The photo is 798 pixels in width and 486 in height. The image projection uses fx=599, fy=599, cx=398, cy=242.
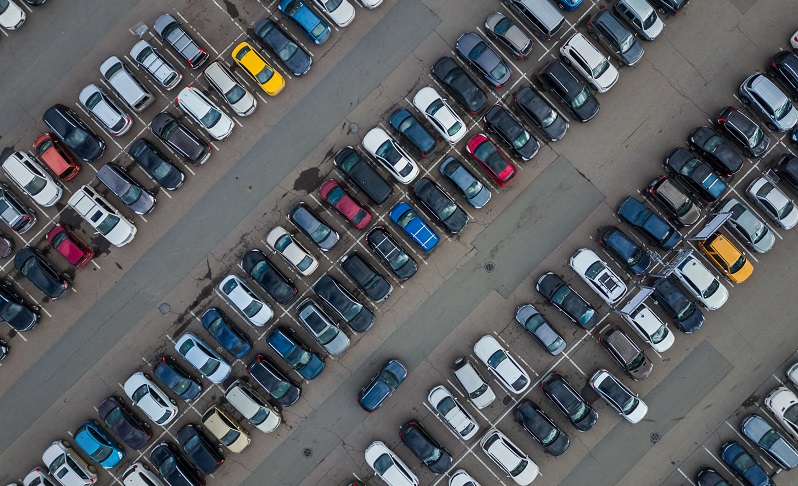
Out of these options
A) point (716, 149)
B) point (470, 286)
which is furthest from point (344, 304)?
point (716, 149)

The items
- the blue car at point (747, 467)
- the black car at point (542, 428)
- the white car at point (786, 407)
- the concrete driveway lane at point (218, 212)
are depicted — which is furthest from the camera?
the concrete driveway lane at point (218, 212)

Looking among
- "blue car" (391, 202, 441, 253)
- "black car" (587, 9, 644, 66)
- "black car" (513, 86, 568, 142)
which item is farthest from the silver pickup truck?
"black car" (587, 9, 644, 66)

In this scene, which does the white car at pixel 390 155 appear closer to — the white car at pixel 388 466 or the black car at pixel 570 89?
the black car at pixel 570 89

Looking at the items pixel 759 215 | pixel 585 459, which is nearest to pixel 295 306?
pixel 585 459

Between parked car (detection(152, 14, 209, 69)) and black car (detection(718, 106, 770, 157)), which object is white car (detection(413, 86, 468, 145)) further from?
black car (detection(718, 106, 770, 157))

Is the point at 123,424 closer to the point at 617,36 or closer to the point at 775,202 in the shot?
the point at 617,36

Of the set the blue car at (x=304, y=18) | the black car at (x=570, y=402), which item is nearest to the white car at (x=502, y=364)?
the black car at (x=570, y=402)

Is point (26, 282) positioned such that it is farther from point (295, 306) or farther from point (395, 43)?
point (395, 43)
